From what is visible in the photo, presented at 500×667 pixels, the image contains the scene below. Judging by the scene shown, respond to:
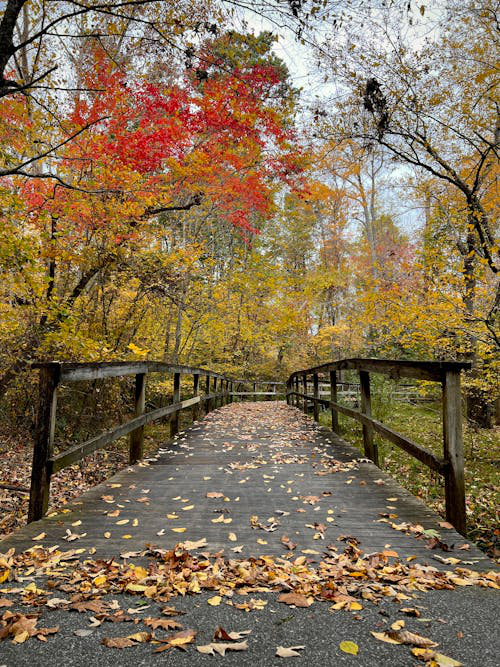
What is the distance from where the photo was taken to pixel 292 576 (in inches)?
79.7

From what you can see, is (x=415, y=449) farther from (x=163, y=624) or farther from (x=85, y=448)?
(x=85, y=448)

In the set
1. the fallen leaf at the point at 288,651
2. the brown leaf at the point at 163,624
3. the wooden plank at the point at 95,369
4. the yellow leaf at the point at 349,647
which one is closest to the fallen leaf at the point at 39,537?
the wooden plank at the point at 95,369

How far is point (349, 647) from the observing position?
1.50 m

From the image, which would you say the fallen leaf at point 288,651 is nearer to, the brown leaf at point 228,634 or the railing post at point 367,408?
the brown leaf at point 228,634

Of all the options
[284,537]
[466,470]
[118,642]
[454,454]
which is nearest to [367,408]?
[454,454]

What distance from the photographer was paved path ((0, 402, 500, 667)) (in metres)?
1.48

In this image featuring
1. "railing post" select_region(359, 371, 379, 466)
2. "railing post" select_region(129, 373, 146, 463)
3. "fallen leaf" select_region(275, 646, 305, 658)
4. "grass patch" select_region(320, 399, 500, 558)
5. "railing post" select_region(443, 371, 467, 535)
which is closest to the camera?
"fallen leaf" select_region(275, 646, 305, 658)

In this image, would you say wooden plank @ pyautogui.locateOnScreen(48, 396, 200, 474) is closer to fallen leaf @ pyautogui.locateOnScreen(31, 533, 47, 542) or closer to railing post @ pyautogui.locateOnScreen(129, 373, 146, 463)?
railing post @ pyautogui.locateOnScreen(129, 373, 146, 463)

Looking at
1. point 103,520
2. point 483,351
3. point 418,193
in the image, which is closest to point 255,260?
point 418,193

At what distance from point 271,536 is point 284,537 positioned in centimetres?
9

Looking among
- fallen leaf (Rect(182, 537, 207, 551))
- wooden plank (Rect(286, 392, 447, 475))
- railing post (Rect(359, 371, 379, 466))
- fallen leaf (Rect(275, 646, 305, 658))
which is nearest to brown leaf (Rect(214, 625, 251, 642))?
fallen leaf (Rect(275, 646, 305, 658))

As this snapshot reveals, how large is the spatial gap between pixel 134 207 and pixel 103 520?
5474 mm

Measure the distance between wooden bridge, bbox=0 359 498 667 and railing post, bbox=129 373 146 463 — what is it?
0.02 m

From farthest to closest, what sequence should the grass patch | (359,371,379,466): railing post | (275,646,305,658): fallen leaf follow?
the grass patch < (359,371,379,466): railing post < (275,646,305,658): fallen leaf
